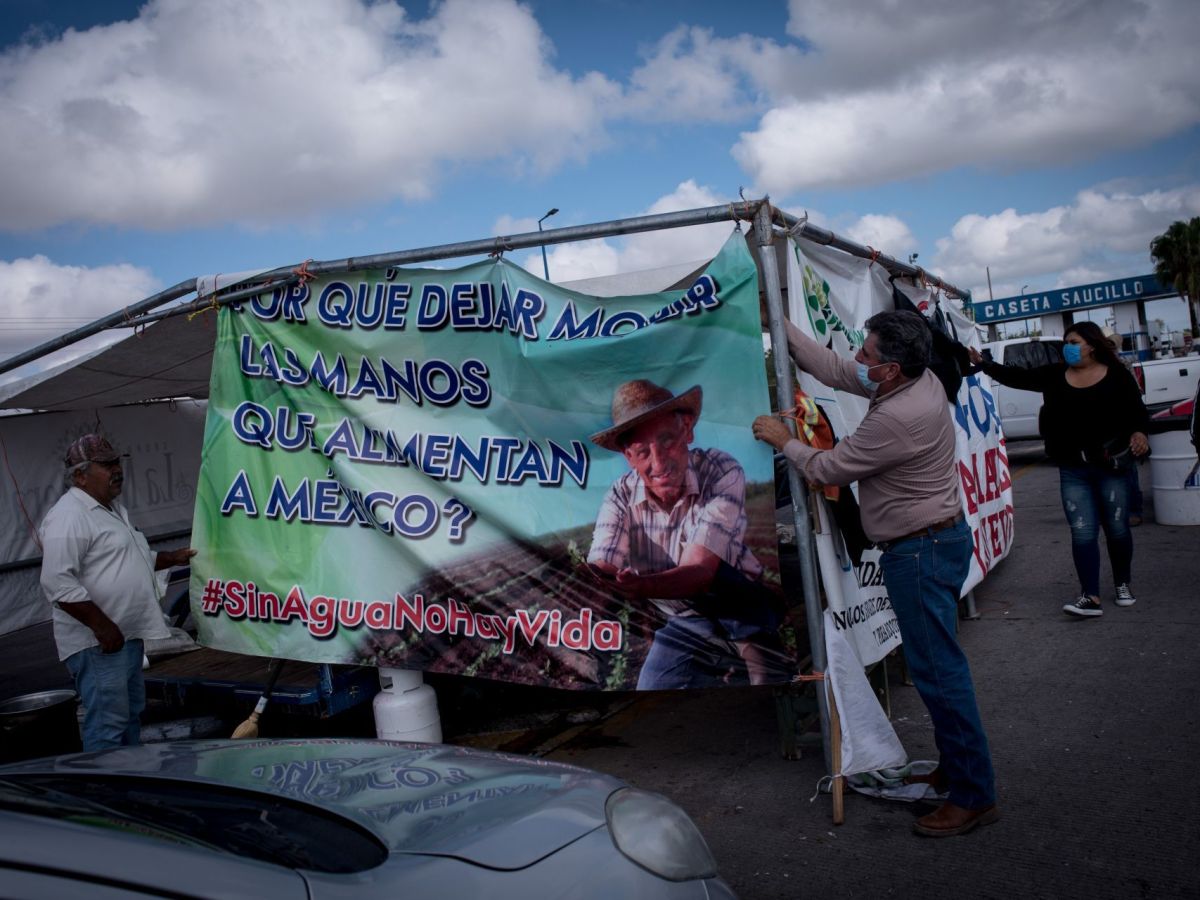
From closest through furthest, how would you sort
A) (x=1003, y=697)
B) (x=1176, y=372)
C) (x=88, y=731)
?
(x=88, y=731), (x=1003, y=697), (x=1176, y=372)

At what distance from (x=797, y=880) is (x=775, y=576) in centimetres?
125

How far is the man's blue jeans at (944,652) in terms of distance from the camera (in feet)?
11.5

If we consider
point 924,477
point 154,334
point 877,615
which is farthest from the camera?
point 154,334

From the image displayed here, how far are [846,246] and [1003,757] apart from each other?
2756 millimetres

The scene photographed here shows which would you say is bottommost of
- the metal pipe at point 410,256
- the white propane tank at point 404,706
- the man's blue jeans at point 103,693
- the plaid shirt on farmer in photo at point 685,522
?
the white propane tank at point 404,706

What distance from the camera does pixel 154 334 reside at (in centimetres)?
576

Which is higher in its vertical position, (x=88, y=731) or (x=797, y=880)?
(x=88, y=731)

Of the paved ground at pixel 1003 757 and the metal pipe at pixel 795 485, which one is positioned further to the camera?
the metal pipe at pixel 795 485

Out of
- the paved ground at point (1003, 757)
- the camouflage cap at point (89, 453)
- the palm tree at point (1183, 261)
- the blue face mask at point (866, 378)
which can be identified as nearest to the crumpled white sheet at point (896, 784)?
the paved ground at point (1003, 757)

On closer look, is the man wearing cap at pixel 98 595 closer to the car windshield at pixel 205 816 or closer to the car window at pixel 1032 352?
the car windshield at pixel 205 816

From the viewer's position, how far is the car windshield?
1763 mm

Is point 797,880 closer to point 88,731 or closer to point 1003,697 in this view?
point 1003,697

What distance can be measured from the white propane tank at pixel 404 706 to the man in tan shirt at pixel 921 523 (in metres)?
2.40

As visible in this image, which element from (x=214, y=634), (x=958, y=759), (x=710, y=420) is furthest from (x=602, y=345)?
(x=214, y=634)
